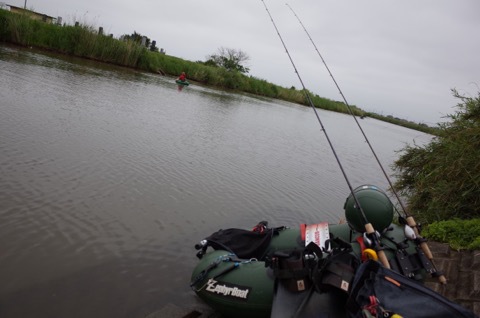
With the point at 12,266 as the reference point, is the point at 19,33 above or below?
above

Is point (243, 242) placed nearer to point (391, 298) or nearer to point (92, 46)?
point (391, 298)

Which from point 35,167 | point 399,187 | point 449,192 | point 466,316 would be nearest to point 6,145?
point 35,167

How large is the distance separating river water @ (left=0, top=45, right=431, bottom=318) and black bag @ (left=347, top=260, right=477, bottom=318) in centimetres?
190

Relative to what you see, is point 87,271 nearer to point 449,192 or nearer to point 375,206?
point 375,206

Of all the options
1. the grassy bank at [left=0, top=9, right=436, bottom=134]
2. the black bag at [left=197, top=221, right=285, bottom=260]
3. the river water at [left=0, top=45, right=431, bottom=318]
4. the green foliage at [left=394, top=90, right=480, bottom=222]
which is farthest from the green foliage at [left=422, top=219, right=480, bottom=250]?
the grassy bank at [left=0, top=9, right=436, bottom=134]

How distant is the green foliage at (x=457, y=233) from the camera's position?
3.88 meters

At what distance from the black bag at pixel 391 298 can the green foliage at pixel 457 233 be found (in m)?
2.26

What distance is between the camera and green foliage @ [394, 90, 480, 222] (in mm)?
4969

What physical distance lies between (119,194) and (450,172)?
16.4ft

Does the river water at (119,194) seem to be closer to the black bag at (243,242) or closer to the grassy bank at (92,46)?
the black bag at (243,242)

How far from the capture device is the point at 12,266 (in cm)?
318

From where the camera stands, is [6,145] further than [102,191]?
Yes

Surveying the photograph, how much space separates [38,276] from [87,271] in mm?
414

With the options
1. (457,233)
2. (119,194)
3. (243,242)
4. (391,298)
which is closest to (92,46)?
(119,194)
